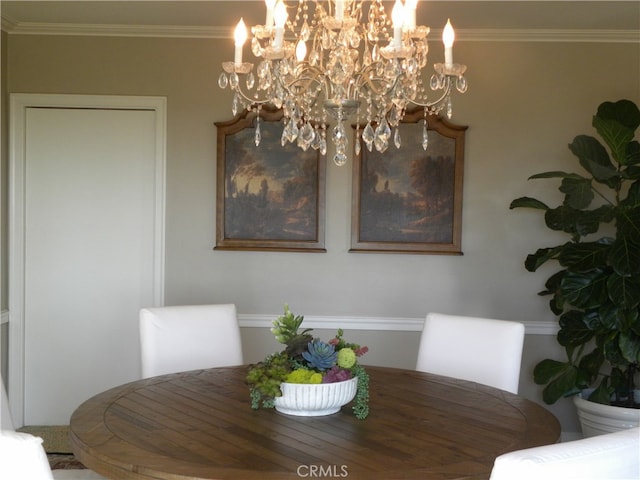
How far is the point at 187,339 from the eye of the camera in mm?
3266

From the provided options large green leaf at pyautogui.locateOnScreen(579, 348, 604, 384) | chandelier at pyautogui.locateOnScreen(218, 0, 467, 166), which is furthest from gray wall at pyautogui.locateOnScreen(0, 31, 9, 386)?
large green leaf at pyautogui.locateOnScreen(579, 348, 604, 384)

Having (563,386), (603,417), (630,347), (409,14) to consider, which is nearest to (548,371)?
(563,386)

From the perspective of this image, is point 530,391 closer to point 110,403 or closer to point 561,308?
point 561,308

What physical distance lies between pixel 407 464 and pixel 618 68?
3.30m

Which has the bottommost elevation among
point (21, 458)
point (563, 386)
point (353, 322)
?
point (563, 386)

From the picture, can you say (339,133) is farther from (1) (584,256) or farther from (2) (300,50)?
(1) (584,256)

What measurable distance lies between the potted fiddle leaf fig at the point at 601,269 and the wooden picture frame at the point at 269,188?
4.04ft

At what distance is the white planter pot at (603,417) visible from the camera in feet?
12.3

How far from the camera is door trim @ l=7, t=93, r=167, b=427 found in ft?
14.8

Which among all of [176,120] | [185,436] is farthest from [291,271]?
[185,436]

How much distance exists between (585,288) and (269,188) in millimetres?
1865

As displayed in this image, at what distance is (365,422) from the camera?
2.35 metres

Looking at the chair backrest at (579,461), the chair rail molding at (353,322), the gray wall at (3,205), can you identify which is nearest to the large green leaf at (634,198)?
the chair rail molding at (353,322)

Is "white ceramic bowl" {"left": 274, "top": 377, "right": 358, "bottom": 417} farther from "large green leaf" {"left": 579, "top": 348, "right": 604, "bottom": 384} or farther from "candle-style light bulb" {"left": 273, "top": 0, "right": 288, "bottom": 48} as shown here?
"large green leaf" {"left": 579, "top": 348, "right": 604, "bottom": 384}
